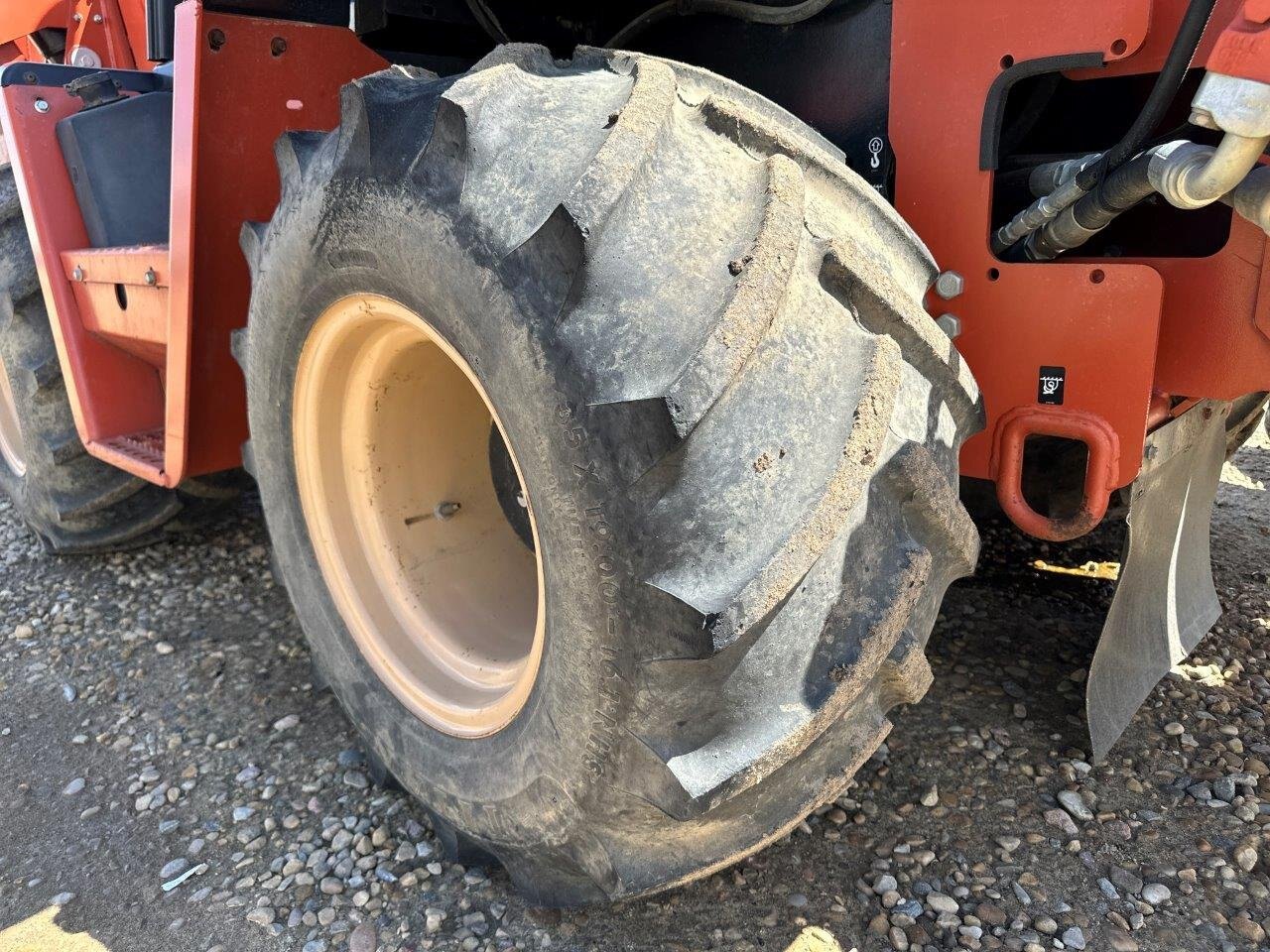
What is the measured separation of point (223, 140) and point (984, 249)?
4.86 feet

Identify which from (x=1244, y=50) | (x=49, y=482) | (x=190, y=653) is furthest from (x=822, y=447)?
(x=49, y=482)

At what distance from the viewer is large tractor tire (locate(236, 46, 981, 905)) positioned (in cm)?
109

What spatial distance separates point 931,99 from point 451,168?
0.69 m

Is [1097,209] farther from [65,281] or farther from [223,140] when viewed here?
[65,281]

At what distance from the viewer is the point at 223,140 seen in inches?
77.0

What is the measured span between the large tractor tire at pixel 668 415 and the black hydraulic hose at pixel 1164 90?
0.78 ft

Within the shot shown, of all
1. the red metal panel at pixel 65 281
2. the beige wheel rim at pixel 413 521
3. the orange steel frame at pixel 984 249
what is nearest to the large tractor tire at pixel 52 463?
the red metal panel at pixel 65 281

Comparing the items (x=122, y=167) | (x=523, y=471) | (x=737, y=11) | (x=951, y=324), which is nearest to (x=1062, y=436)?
(x=951, y=324)

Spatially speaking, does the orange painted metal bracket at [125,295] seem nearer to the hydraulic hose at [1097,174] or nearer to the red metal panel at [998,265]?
the red metal panel at [998,265]

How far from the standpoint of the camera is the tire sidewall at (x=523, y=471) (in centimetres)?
118

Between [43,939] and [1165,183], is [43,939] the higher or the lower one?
the lower one

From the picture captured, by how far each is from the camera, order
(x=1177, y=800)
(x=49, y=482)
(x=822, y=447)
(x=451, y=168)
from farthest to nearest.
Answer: (x=49, y=482) < (x=1177, y=800) < (x=451, y=168) < (x=822, y=447)

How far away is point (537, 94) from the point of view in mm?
1278

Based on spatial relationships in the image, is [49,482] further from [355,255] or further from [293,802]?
[355,255]
